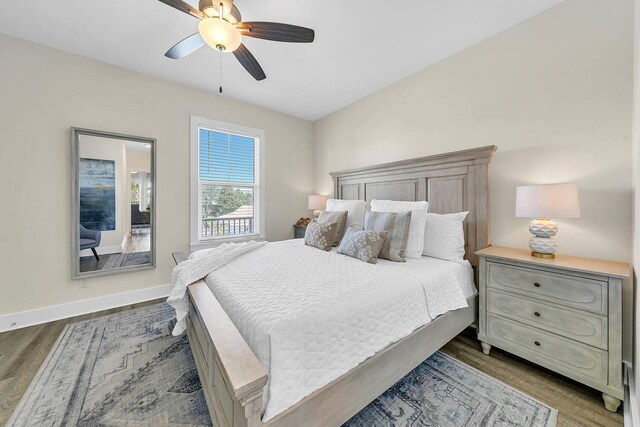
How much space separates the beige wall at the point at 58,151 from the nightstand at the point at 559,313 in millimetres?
3521

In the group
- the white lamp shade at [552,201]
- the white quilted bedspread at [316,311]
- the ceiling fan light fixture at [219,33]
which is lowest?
the white quilted bedspread at [316,311]

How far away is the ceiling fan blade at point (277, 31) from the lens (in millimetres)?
1663

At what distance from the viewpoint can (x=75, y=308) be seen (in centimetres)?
258

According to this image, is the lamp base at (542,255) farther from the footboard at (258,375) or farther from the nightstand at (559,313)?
the footboard at (258,375)

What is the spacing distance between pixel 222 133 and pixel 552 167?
3.80 metres

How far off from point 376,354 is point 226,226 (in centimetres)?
301

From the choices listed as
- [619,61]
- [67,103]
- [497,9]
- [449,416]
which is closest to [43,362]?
[67,103]

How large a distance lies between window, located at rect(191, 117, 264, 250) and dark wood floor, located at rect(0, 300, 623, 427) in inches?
64.0

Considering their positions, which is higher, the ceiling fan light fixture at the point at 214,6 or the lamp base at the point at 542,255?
the ceiling fan light fixture at the point at 214,6

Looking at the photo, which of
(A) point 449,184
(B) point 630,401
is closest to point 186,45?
(A) point 449,184

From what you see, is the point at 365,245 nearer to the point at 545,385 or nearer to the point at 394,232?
the point at 394,232

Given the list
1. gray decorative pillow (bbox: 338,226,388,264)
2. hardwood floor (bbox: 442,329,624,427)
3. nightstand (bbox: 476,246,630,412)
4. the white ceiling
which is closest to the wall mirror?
the white ceiling

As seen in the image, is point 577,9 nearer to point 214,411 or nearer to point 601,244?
point 601,244

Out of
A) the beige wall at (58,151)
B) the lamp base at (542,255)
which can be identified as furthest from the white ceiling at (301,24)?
the lamp base at (542,255)
